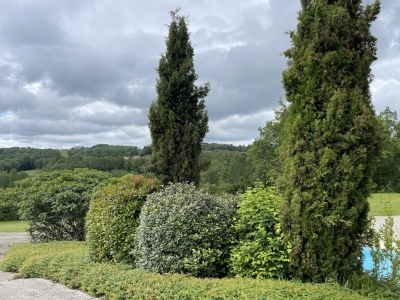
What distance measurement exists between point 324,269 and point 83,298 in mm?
3531

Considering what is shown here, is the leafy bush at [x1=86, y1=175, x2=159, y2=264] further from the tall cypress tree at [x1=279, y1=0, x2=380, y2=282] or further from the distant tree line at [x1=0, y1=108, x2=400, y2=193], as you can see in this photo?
the distant tree line at [x1=0, y1=108, x2=400, y2=193]

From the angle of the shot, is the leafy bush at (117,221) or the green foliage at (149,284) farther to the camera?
the leafy bush at (117,221)

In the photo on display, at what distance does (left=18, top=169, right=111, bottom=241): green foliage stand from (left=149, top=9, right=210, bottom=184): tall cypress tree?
128 inches

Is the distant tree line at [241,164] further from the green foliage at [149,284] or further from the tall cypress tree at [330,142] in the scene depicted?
the tall cypress tree at [330,142]

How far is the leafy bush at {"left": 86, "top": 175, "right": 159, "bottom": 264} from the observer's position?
19.3 feet

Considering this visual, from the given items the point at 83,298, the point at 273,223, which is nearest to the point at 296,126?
the point at 273,223

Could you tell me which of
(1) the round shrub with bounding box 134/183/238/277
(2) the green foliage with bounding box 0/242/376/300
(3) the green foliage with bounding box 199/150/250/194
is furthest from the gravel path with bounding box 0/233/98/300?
(3) the green foliage with bounding box 199/150/250/194

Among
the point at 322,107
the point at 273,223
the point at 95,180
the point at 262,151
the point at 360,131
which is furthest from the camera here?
the point at 262,151

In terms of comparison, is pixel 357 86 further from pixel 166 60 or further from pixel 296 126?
pixel 166 60

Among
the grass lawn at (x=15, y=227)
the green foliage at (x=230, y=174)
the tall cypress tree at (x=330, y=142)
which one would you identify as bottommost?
the grass lawn at (x=15, y=227)

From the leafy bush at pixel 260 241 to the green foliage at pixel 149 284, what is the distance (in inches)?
16.8

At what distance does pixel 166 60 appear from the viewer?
332 inches

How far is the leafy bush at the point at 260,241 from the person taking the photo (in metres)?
4.52

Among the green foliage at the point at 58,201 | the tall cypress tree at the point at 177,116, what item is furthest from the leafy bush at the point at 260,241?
the green foliage at the point at 58,201
